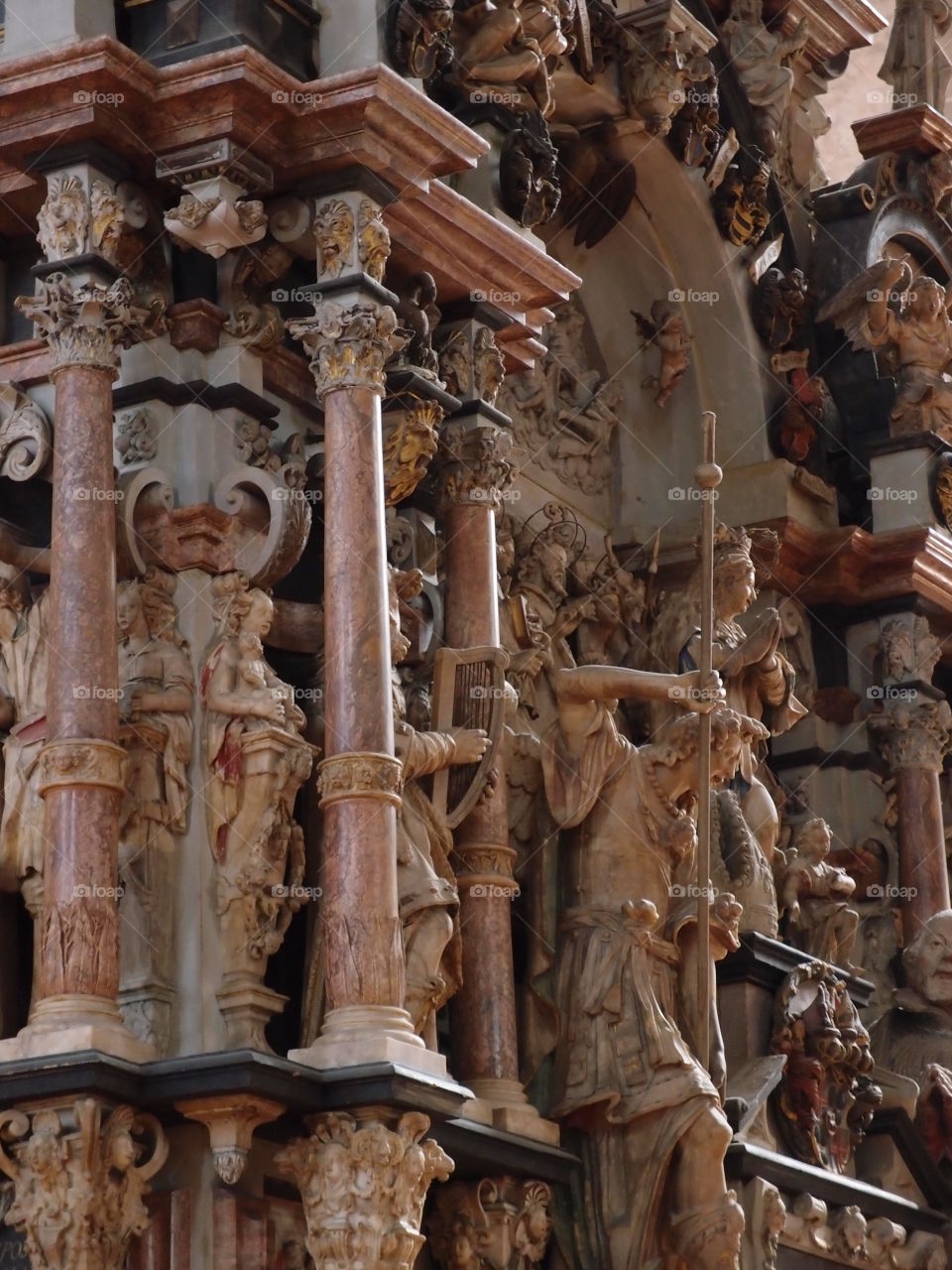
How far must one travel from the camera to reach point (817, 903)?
17328 mm

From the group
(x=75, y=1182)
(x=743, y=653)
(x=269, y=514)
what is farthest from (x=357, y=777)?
(x=743, y=653)

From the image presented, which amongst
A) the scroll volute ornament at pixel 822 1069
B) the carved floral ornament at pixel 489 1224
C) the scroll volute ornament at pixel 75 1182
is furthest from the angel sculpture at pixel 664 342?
the scroll volute ornament at pixel 75 1182

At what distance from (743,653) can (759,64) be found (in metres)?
3.69

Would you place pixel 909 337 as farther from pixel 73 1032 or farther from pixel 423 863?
pixel 73 1032

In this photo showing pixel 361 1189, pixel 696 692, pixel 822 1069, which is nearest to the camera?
pixel 361 1189

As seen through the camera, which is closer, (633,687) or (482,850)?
(482,850)

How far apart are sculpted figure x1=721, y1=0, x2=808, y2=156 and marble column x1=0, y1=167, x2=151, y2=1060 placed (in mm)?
5821

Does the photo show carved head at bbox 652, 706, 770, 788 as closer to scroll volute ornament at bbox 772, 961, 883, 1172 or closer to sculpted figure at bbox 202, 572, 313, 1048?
scroll volute ornament at bbox 772, 961, 883, 1172

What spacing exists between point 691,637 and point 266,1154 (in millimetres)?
4698

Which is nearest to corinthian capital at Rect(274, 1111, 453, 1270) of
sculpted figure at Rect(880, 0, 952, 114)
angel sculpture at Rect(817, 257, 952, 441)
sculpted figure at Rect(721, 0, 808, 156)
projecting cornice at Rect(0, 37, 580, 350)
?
projecting cornice at Rect(0, 37, 580, 350)

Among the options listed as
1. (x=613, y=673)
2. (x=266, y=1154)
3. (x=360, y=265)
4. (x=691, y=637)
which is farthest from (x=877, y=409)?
(x=266, y=1154)

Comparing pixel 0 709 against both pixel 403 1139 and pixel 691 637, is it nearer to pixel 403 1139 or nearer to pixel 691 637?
pixel 403 1139

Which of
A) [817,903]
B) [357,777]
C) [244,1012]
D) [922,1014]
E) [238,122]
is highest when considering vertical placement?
[238,122]

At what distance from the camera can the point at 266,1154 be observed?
1317 cm
